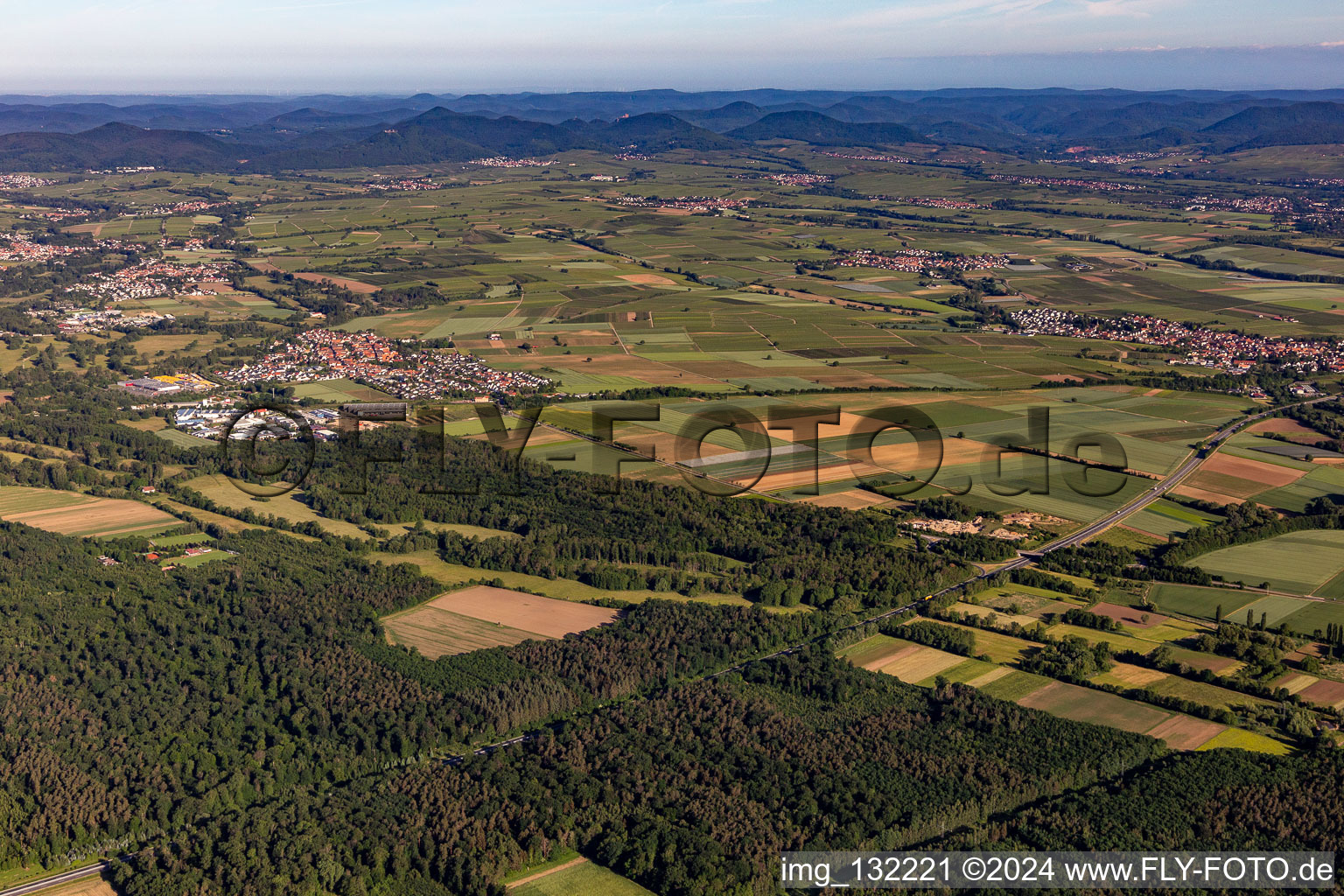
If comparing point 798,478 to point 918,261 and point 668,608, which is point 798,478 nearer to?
point 668,608

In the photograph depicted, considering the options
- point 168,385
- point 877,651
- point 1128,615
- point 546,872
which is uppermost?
point 168,385

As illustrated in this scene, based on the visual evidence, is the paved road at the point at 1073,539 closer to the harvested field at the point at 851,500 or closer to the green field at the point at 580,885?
the green field at the point at 580,885

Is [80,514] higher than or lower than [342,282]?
lower

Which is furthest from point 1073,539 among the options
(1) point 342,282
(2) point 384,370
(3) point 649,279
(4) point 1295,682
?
(1) point 342,282

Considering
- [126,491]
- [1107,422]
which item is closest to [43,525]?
[126,491]

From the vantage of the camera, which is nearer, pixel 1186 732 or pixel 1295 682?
pixel 1186 732
